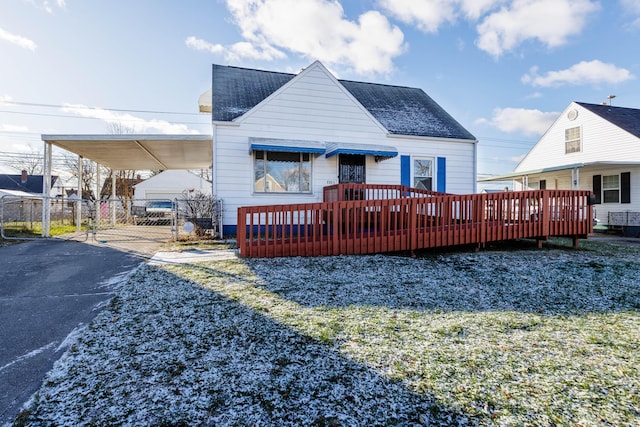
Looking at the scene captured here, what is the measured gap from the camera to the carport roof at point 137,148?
9664 mm

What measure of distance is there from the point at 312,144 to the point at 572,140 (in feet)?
52.7

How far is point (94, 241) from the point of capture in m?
9.09

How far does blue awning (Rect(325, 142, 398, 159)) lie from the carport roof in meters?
4.04

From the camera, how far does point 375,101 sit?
42.2 feet

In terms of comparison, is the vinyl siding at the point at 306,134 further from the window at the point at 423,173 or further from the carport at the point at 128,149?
the carport at the point at 128,149

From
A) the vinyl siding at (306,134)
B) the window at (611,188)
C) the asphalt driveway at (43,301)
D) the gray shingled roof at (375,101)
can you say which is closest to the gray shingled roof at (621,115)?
the window at (611,188)

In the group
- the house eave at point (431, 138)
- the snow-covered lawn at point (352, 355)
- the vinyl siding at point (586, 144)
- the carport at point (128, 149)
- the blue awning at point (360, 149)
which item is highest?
the vinyl siding at point (586, 144)

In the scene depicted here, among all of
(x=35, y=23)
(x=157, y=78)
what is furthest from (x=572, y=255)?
(x=157, y=78)

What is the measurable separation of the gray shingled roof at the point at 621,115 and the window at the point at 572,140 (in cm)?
120

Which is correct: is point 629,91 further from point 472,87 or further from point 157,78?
point 157,78

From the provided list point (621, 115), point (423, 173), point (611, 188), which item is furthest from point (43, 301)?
point (621, 115)

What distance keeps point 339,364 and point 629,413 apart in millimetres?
1740

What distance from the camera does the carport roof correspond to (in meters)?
9.66

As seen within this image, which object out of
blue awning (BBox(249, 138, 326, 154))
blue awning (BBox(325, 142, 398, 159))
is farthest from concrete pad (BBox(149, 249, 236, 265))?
blue awning (BBox(325, 142, 398, 159))
